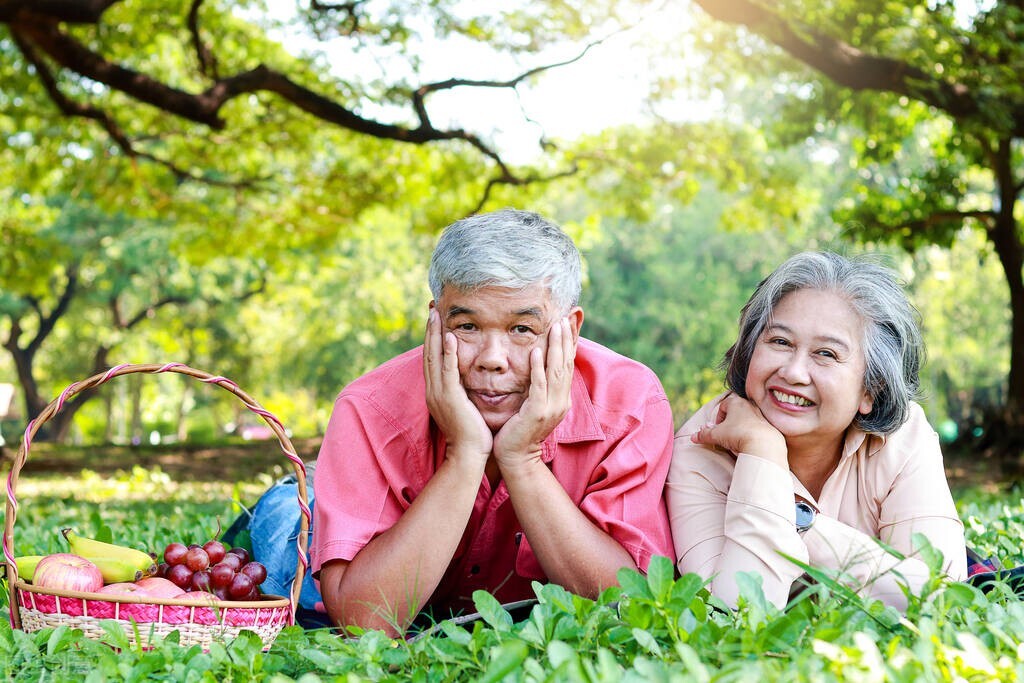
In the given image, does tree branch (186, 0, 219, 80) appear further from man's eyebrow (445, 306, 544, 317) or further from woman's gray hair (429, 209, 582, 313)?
man's eyebrow (445, 306, 544, 317)

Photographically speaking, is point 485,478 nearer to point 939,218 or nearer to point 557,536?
point 557,536

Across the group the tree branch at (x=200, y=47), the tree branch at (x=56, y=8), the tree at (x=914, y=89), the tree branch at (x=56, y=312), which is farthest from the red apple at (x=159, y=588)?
the tree branch at (x=56, y=312)

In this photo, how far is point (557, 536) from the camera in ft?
9.89

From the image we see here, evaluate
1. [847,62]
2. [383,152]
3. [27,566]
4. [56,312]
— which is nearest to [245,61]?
[383,152]

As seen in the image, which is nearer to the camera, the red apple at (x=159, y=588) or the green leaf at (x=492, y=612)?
the green leaf at (x=492, y=612)

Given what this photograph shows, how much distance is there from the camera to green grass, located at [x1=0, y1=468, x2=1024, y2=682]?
75.7 inches

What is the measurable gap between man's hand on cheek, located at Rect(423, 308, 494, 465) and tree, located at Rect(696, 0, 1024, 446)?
638cm

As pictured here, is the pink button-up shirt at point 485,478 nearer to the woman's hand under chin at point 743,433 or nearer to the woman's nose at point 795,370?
the woman's hand under chin at point 743,433

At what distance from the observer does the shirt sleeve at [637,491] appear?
10.3 ft

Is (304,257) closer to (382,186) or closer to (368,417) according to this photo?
(382,186)

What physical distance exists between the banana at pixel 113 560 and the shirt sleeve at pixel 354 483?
56cm

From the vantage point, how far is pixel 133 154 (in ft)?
43.2

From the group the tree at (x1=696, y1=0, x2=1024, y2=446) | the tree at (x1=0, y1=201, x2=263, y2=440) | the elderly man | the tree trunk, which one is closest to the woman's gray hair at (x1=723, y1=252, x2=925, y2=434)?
the elderly man

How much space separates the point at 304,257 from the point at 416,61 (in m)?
9.64
